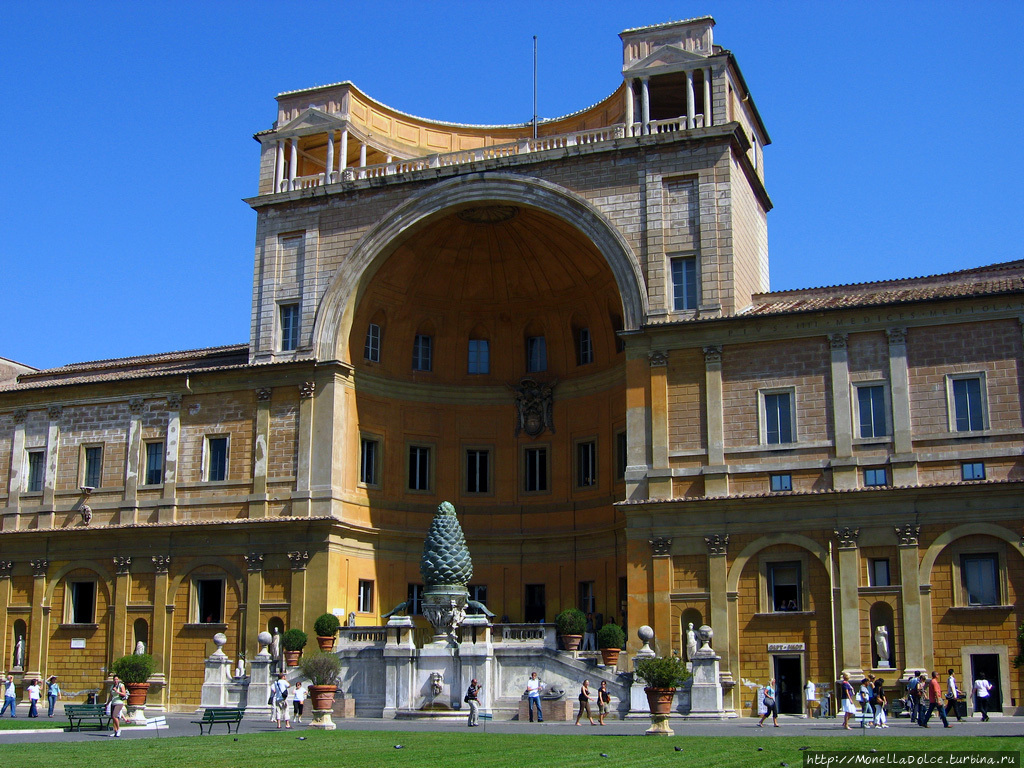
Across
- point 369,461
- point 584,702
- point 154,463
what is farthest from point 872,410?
point 154,463

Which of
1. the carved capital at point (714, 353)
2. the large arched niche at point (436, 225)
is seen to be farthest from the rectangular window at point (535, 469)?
the carved capital at point (714, 353)

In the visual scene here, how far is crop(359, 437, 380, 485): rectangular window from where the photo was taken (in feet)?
143

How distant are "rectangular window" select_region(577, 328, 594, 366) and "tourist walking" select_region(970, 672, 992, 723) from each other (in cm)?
1848

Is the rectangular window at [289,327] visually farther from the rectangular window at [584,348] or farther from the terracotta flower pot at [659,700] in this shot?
the terracotta flower pot at [659,700]

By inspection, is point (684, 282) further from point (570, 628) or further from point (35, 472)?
point (35, 472)

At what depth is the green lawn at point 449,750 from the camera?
63.4 feet

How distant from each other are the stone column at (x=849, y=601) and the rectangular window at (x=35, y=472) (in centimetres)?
3051

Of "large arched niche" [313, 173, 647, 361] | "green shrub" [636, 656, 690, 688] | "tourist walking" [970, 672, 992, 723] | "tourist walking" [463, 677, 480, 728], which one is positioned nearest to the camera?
"green shrub" [636, 656, 690, 688]

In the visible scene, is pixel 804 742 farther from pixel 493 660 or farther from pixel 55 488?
pixel 55 488

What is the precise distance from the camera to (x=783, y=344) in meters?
36.5

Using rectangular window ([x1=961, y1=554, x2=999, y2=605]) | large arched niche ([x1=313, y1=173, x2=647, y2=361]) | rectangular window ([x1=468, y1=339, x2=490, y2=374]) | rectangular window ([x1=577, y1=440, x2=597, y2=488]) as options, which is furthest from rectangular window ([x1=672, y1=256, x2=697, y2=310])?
rectangular window ([x1=961, y1=554, x2=999, y2=605])

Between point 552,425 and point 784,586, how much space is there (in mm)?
12762

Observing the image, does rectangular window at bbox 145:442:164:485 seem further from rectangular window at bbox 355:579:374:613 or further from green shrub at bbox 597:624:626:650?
green shrub at bbox 597:624:626:650

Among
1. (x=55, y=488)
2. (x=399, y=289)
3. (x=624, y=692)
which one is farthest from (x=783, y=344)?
(x=55, y=488)
